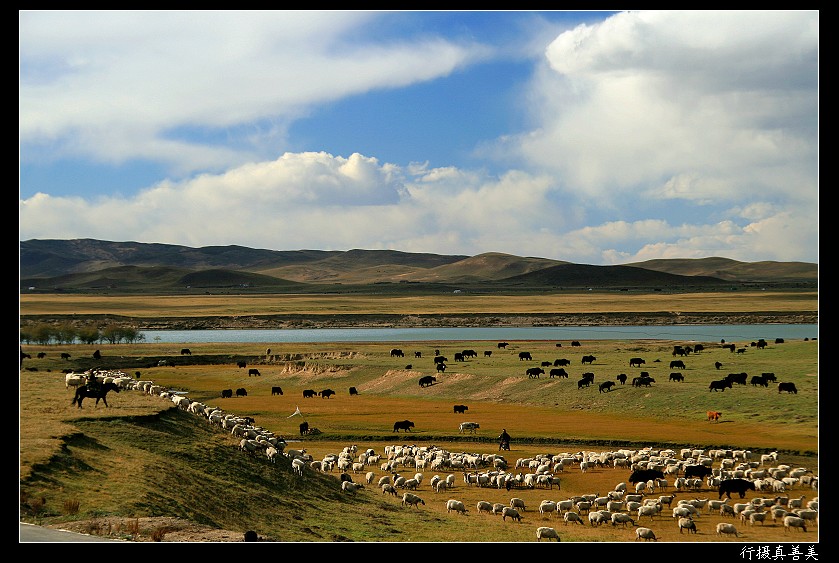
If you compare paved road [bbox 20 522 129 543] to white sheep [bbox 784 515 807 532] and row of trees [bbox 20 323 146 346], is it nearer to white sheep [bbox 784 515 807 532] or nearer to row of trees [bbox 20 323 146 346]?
white sheep [bbox 784 515 807 532]

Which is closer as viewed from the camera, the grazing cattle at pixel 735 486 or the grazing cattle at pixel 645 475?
the grazing cattle at pixel 735 486

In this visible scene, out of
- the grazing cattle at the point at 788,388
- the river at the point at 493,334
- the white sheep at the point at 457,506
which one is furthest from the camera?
the river at the point at 493,334

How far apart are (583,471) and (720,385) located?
1760 centimetres

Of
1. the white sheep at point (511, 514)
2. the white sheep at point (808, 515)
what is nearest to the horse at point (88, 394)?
the white sheep at point (511, 514)

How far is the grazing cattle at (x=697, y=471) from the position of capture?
24.6 m

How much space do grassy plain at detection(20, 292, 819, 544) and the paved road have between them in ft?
3.12

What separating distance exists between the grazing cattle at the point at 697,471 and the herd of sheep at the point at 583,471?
0.36 ft

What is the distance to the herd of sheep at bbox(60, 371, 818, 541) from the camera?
20.4m

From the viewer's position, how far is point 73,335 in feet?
313

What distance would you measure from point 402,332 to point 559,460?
84.0 meters

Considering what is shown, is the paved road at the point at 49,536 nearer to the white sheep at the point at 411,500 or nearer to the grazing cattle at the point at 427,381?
the white sheep at the point at 411,500

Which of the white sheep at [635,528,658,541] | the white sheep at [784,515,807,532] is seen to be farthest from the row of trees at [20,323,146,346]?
the white sheep at [784,515,807,532]

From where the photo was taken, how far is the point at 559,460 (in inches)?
1122

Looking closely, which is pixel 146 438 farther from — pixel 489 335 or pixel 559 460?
pixel 489 335
